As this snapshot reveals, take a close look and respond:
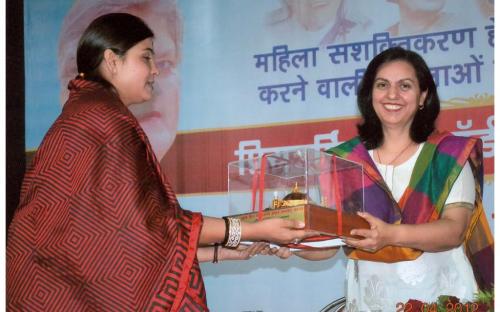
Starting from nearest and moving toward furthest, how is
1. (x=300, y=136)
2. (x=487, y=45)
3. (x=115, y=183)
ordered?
(x=115, y=183), (x=487, y=45), (x=300, y=136)

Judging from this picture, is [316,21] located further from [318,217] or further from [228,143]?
[318,217]

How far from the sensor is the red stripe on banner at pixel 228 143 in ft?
15.4

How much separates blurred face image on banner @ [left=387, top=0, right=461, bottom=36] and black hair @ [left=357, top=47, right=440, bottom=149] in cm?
62

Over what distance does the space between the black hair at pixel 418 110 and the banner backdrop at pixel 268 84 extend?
54cm

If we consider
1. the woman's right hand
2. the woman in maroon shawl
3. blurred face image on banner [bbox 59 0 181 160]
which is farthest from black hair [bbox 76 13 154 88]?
blurred face image on banner [bbox 59 0 181 160]

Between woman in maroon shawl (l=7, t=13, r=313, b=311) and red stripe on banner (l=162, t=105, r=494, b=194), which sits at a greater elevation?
red stripe on banner (l=162, t=105, r=494, b=194)

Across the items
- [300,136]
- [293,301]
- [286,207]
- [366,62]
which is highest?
[366,62]

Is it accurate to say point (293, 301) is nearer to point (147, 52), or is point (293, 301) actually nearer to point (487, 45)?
point (487, 45)

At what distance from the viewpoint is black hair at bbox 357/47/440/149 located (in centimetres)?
394

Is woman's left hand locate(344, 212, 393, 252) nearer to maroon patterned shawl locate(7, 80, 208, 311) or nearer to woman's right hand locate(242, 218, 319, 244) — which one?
woman's right hand locate(242, 218, 319, 244)

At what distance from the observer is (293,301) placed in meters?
4.68

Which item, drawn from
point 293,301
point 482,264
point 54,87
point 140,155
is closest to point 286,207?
point 140,155

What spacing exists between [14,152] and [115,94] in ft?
7.48

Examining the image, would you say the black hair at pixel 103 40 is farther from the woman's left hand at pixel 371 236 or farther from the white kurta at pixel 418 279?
the white kurta at pixel 418 279
